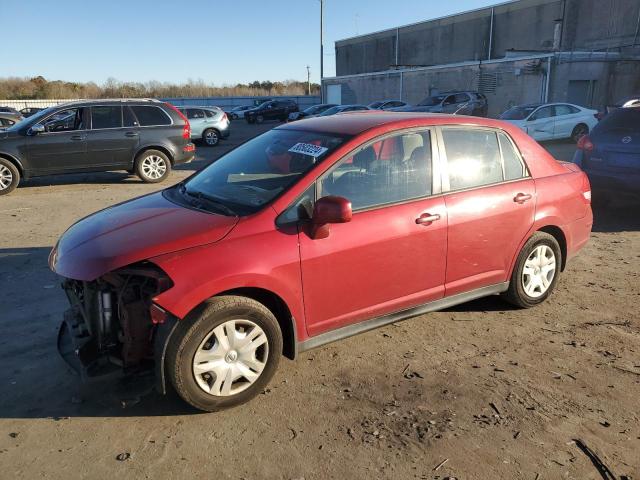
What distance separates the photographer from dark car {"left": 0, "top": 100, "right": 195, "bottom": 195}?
10117 millimetres

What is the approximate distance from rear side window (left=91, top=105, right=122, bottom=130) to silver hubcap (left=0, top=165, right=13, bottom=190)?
5.93 ft

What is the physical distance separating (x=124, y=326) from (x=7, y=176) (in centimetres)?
885

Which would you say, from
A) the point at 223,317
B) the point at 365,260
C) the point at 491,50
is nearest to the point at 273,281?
the point at 223,317

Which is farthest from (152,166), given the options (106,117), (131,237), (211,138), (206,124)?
(211,138)

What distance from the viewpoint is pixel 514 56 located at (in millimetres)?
30672

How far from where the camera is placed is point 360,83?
42.3 m

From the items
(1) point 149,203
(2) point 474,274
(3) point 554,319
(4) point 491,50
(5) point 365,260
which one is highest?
(4) point 491,50

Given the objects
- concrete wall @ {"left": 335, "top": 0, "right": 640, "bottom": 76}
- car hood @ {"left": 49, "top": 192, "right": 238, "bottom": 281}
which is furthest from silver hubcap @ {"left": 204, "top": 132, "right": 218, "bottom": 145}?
concrete wall @ {"left": 335, "top": 0, "right": 640, "bottom": 76}

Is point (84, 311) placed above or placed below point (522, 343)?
above

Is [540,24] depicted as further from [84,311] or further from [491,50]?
[84,311]

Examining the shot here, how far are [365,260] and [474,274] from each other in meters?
1.12

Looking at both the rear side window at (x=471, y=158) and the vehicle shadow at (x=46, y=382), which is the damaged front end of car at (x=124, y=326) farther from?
the rear side window at (x=471, y=158)

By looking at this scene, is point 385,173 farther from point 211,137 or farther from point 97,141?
point 211,137

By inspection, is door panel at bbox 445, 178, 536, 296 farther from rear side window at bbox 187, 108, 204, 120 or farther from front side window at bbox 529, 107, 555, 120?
rear side window at bbox 187, 108, 204, 120
